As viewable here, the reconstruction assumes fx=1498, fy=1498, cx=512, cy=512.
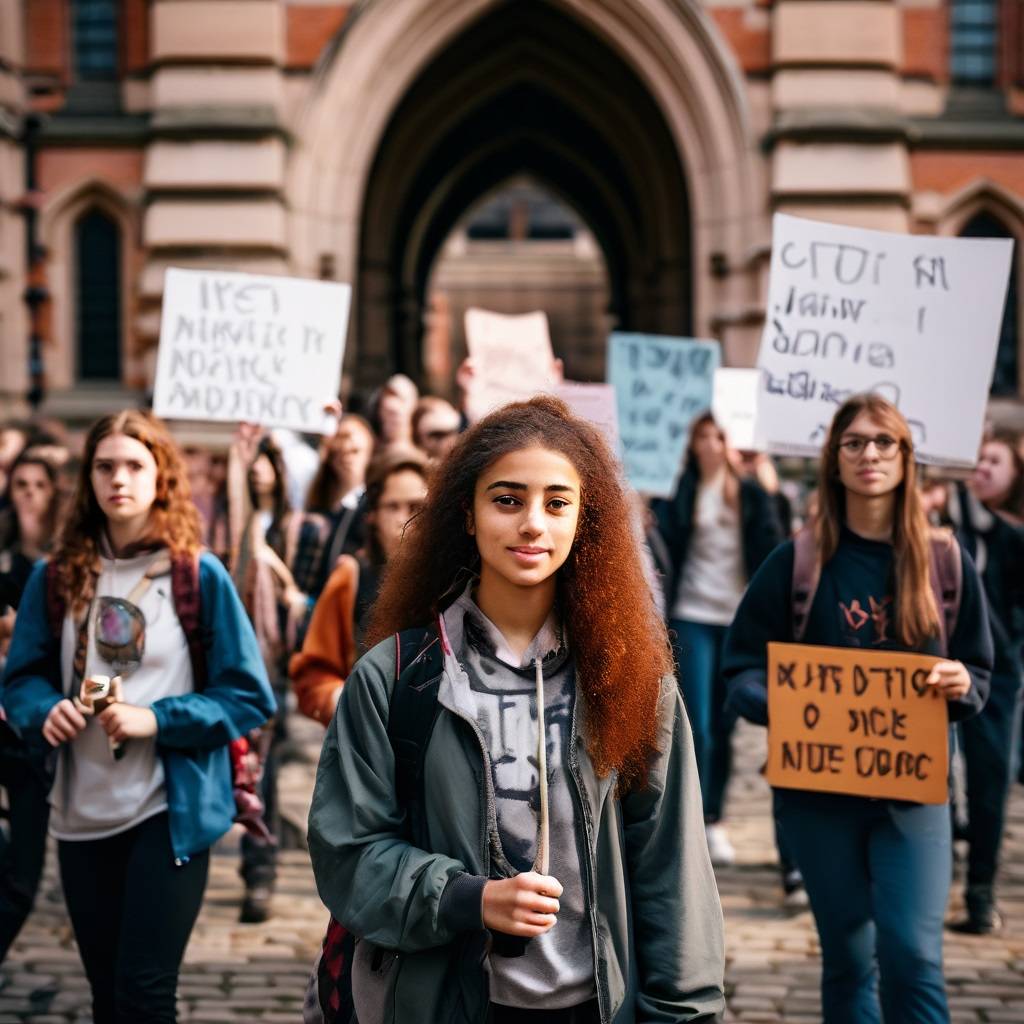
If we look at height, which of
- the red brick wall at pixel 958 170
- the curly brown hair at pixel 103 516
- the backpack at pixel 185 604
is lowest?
the backpack at pixel 185 604

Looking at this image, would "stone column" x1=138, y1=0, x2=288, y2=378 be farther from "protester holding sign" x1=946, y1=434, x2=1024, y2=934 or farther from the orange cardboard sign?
the orange cardboard sign

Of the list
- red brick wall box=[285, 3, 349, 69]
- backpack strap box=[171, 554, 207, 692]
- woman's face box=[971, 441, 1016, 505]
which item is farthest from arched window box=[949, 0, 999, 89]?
backpack strap box=[171, 554, 207, 692]

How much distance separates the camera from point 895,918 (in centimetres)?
351

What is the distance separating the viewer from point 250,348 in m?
6.33

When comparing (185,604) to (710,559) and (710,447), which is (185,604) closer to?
(710,559)

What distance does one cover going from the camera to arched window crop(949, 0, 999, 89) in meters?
14.3

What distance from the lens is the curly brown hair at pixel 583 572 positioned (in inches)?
96.2

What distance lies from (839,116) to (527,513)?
1138cm

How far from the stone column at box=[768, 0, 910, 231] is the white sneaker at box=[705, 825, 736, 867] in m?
7.59

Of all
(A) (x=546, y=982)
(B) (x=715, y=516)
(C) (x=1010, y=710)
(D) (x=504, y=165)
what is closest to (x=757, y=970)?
(C) (x=1010, y=710)

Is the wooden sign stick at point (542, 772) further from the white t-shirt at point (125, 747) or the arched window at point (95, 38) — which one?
the arched window at point (95, 38)

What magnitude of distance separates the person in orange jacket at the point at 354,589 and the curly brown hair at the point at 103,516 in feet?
2.86

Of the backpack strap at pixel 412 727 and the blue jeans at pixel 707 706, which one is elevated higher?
the backpack strap at pixel 412 727

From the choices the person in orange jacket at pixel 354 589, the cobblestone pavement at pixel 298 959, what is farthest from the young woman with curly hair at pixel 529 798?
the cobblestone pavement at pixel 298 959
